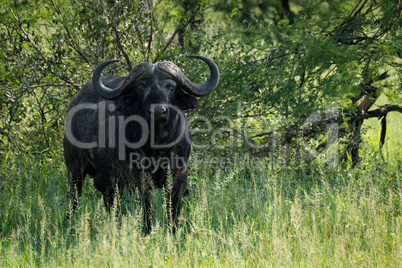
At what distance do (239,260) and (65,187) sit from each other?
3564 millimetres

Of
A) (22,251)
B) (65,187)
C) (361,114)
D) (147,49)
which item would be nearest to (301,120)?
(361,114)

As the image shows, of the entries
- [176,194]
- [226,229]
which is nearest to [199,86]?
[176,194]

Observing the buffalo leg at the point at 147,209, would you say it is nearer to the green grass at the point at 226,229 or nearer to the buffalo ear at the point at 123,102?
the green grass at the point at 226,229

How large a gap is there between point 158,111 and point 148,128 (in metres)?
0.39

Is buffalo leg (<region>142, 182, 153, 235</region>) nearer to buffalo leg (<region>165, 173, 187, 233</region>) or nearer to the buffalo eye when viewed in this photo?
buffalo leg (<region>165, 173, 187, 233</region>)

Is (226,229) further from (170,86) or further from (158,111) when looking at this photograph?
(170,86)

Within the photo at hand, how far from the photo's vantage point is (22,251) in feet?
13.9

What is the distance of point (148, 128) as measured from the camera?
470 centimetres

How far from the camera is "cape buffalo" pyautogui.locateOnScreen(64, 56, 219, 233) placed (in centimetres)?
467

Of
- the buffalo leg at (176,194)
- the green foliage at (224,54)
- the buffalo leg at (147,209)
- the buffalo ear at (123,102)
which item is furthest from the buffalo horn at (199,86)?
the green foliage at (224,54)

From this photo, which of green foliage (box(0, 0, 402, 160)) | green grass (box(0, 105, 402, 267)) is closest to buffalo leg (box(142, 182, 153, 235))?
green grass (box(0, 105, 402, 267))

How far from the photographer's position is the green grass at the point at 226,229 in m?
3.55

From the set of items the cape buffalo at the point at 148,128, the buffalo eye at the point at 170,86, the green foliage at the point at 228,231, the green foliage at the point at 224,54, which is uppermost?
the green foliage at the point at 224,54

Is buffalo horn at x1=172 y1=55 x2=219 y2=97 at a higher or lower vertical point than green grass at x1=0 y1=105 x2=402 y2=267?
higher
